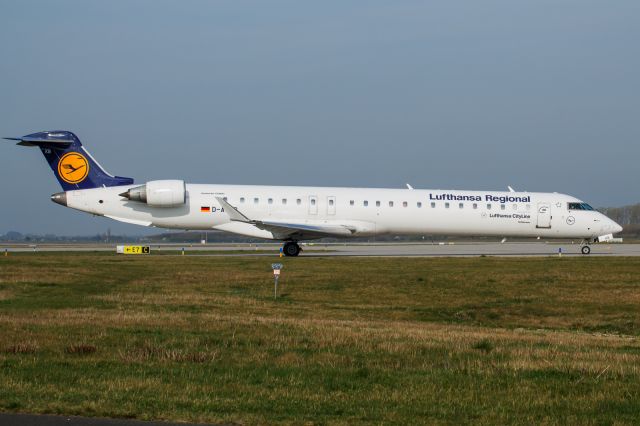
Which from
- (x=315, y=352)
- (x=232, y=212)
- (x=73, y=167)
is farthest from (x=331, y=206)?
(x=315, y=352)

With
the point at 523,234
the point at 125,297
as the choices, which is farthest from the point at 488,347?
the point at 523,234

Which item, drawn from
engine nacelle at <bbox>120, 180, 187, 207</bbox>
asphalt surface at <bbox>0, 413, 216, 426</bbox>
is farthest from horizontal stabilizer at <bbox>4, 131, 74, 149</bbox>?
asphalt surface at <bbox>0, 413, 216, 426</bbox>

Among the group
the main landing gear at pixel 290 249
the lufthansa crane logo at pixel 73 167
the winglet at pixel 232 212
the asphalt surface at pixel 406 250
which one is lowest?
the asphalt surface at pixel 406 250

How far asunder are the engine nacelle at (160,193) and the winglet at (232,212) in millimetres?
1923

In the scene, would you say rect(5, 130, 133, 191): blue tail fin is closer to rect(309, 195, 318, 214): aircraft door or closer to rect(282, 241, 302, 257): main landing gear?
rect(282, 241, 302, 257): main landing gear

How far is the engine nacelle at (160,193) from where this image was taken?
38188mm

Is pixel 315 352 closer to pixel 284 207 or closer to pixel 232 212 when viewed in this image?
pixel 232 212

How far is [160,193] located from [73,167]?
473 cm

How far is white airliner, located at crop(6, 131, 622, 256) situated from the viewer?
127ft

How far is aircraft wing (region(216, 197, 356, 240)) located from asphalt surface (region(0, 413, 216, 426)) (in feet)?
96.8

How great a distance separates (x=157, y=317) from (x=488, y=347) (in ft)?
23.7

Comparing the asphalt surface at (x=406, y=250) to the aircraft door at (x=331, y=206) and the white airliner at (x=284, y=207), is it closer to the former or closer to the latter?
the white airliner at (x=284, y=207)

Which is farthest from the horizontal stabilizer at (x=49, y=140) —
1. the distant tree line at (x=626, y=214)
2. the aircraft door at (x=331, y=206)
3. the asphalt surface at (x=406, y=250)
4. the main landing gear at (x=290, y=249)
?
the distant tree line at (x=626, y=214)

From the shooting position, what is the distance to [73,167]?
39.1 meters
